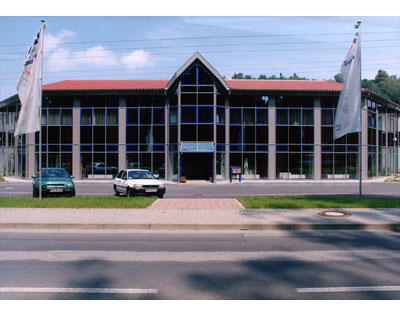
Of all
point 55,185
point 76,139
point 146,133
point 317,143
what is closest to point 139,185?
point 55,185

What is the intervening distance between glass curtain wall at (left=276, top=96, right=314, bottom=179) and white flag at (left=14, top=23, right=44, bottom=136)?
2461 centimetres

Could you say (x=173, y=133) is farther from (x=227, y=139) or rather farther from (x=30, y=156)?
(x=30, y=156)

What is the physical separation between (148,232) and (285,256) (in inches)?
154

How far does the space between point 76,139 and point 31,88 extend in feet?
68.3

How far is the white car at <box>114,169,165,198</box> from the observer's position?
1592 centimetres

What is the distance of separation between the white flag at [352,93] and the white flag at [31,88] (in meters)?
12.9

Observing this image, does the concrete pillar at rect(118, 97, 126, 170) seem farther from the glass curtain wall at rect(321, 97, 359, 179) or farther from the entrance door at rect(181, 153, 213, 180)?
the glass curtain wall at rect(321, 97, 359, 179)

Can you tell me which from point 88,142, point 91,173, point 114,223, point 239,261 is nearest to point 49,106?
point 88,142

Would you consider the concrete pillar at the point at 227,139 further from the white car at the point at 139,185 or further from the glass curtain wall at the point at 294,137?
the white car at the point at 139,185

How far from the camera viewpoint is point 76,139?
33.9 metres

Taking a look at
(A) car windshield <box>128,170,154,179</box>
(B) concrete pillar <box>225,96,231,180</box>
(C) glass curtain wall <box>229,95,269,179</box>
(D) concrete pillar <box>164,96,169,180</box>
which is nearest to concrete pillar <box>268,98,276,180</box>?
(C) glass curtain wall <box>229,95,269,179</box>

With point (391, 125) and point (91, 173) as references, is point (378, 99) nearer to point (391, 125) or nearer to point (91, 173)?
point (391, 125)

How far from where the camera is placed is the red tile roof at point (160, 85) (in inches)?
1326
